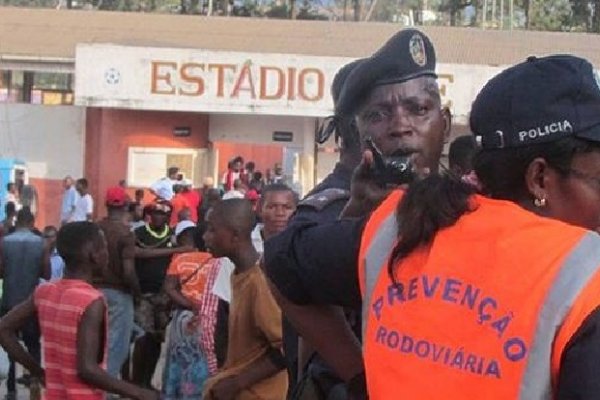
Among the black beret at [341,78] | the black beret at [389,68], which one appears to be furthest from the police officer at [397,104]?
the black beret at [341,78]

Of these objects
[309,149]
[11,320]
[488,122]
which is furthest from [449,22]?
[488,122]

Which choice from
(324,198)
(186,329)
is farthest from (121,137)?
(324,198)

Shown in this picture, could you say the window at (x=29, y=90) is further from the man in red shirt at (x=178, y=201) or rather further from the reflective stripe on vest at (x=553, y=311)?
the reflective stripe on vest at (x=553, y=311)

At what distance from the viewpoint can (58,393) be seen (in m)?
5.82

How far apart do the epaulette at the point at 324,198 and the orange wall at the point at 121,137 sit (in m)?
22.1

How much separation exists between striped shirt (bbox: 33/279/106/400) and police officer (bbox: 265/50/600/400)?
136 inches

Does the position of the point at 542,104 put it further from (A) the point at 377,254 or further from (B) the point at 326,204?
(B) the point at 326,204

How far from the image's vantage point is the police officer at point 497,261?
2025 mm

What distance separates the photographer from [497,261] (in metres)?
2.10

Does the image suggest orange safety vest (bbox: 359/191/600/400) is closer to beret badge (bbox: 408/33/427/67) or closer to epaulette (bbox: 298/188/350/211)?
epaulette (bbox: 298/188/350/211)

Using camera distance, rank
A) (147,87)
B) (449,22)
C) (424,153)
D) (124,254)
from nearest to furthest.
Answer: (424,153)
(124,254)
(147,87)
(449,22)

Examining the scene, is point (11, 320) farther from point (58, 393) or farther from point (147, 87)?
point (147, 87)

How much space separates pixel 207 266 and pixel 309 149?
15788mm

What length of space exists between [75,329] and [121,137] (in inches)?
782
